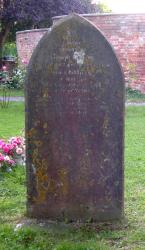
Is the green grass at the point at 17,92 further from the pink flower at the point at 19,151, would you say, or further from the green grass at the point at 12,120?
the pink flower at the point at 19,151

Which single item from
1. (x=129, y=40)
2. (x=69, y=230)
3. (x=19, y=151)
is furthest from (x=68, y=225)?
(x=129, y=40)

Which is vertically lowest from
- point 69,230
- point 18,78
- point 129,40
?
point 69,230

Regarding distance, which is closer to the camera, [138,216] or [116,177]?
[116,177]

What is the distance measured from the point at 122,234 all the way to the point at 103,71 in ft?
4.72

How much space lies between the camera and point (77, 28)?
4.74m

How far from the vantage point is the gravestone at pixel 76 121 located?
4.72 meters

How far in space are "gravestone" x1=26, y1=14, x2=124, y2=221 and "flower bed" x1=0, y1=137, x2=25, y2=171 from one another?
2.07 m

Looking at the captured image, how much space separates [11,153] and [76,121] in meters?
2.53

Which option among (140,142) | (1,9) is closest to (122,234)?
(140,142)

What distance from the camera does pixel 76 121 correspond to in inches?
188

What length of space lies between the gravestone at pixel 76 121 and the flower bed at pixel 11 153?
207cm

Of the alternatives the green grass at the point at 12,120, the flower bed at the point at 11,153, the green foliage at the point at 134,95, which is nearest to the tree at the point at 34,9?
the green foliage at the point at 134,95

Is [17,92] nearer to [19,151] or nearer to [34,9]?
[34,9]

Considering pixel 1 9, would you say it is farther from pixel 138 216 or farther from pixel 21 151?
pixel 138 216
